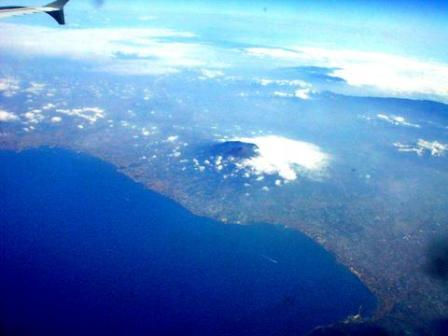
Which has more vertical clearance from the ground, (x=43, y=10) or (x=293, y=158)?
(x=43, y=10)

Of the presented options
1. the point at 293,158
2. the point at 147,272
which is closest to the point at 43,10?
the point at 147,272

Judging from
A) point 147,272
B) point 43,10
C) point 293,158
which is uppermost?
point 43,10

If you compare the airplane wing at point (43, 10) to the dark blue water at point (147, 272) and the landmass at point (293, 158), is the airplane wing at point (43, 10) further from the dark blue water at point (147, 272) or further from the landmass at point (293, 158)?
the landmass at point (293, 158)

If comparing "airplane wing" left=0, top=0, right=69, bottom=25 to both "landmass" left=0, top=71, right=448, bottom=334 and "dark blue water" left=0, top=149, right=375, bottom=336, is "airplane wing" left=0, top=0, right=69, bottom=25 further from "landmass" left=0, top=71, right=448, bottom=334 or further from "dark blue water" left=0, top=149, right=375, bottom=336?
"landmass" left=0, top=71, right=448, bottom=334

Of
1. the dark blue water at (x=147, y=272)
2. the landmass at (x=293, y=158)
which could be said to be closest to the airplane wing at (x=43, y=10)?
the dark blue water at (x=147, y=272)

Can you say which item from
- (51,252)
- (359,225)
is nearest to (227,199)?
(359,225)

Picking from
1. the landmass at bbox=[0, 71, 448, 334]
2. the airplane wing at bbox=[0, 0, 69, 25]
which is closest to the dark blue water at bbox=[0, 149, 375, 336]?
the landmass at bbox=[0, 71, 448, 334]

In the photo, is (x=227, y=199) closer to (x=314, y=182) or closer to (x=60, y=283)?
(x=314, y=182)

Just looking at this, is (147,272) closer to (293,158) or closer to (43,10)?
(43,10)
